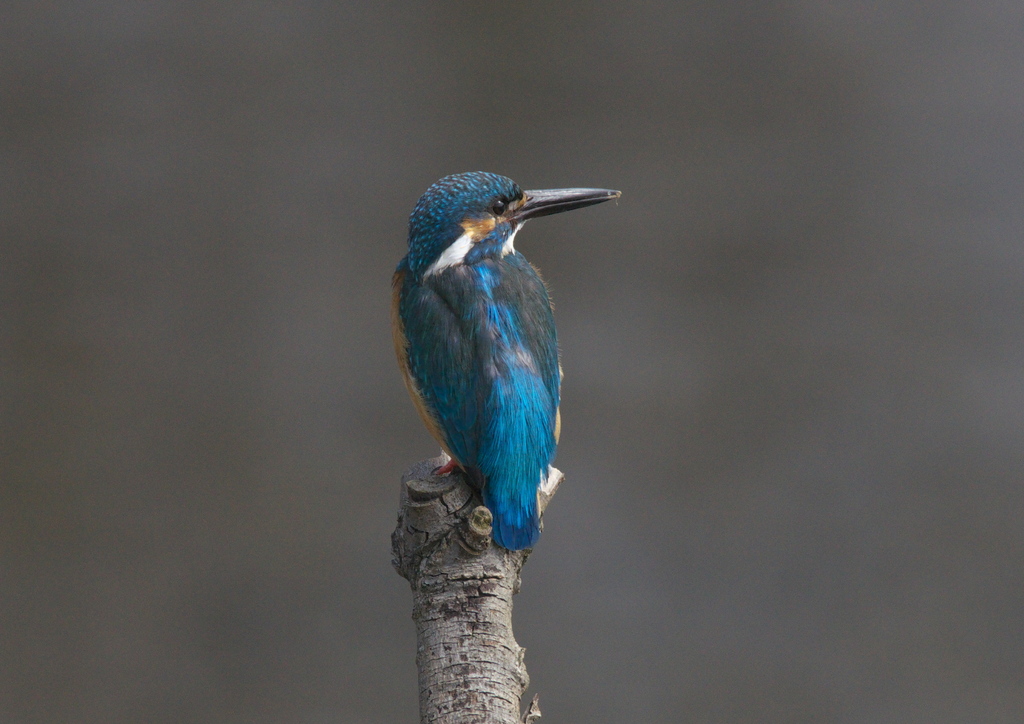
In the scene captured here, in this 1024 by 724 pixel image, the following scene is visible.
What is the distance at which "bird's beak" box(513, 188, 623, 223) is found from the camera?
1688 mm

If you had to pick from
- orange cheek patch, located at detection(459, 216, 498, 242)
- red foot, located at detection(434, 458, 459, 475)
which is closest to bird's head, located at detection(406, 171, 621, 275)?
Result: orange cheek patch, located at detection(459, 216, 498, 242)

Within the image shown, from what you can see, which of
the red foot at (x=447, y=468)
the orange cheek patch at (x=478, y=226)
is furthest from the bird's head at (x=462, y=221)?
the red foot at (x=447, y=468)

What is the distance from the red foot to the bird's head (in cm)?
30

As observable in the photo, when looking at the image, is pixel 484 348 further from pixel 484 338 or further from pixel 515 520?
pixel 515 520

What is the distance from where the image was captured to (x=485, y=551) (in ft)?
4.30

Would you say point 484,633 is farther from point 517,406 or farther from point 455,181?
point 455,181

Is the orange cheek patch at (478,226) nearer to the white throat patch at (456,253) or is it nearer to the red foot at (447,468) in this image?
the white throat patch at (456,253)

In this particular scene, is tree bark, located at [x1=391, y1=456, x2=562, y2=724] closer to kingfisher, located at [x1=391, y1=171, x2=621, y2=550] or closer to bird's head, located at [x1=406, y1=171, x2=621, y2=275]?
kingfisher, located at [x1=391, y1=171, x2=621, y2=550]

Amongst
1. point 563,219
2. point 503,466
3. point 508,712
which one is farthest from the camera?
point 563,219

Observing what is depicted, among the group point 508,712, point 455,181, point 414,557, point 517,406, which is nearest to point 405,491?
point 414,557

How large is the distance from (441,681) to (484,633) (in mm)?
76

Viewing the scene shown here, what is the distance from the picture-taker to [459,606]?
1267mm

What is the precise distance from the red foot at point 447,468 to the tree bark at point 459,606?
4.4 inches

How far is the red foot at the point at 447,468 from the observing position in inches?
59.8
